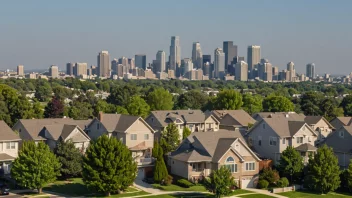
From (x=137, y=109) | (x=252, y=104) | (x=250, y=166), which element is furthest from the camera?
(x=252, y=104)

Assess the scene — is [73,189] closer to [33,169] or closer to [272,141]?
[33,169]

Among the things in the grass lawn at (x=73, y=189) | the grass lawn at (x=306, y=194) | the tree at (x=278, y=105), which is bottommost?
the grass lawn at (x=306, y=194)

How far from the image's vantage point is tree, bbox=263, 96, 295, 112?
334 feet

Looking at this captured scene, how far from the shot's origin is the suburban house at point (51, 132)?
56969 millimetres

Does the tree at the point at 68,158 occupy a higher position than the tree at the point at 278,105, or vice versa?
the tree at the point at 278,105

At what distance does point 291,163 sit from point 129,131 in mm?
18691

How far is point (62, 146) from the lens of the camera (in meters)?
51.3

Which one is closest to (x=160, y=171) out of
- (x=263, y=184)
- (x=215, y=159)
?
(x=215, y=159)

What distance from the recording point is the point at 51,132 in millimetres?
57812

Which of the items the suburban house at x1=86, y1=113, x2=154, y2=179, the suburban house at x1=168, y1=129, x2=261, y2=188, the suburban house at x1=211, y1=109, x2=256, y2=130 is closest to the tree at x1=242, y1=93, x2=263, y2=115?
the suburban house at x1=211, y1=109, x2=256, y2=130

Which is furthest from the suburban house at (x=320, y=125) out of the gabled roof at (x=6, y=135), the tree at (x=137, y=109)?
the gabled roof at (x=6, y=135)

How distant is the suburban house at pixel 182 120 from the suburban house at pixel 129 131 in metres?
9.27

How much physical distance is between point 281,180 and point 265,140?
359 inches

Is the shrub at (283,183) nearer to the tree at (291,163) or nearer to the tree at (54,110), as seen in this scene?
the tree at (291,163)
